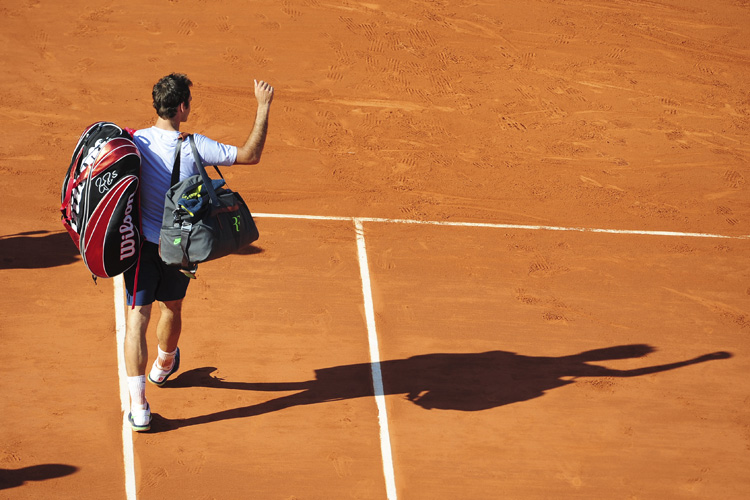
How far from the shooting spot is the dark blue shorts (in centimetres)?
582

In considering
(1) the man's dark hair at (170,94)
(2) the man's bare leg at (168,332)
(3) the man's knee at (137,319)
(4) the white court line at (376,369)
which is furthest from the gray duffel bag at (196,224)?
(4) the white court line at (376,369)

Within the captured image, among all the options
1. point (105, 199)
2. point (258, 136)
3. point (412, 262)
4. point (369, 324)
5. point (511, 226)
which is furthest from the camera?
point (511, 226)

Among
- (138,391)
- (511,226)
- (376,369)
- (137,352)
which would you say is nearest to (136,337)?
(137,352)

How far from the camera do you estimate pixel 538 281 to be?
8.48 metres

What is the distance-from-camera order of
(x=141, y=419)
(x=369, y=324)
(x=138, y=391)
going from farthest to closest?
(x=369, y=324) < (x=141, y=419) < (x=138, y=391)

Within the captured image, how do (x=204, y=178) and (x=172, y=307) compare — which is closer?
(x=204, y=178)

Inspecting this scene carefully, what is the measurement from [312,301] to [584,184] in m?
4.14

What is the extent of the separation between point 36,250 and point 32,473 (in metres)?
2.89

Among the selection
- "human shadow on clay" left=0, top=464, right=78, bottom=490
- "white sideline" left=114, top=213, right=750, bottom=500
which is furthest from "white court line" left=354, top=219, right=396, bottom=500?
"human shadow on clay" left=0, top=464, right=78, bottom=490

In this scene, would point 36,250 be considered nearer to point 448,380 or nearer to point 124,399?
point 124,399

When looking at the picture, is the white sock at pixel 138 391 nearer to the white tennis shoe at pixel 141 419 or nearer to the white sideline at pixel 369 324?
the white tennis shoe at pixel 141 419

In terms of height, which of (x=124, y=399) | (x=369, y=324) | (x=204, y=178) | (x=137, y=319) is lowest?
(x=124, y=399)

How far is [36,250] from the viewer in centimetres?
820

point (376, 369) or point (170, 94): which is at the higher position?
point (170, 94)
